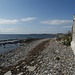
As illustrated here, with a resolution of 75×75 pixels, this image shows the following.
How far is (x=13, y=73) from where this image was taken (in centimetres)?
496

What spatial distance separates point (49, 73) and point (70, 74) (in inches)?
47.2

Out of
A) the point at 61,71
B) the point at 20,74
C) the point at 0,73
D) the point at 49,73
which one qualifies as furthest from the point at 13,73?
the point at 61,71

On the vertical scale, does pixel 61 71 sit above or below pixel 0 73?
above

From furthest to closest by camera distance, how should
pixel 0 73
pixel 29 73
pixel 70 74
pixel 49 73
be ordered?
pixel 0 73
pixel 29 73
pixel 49 73
pixel 70 74

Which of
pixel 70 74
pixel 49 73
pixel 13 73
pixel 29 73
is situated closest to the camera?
pixel 70 74

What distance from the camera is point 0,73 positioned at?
5309 millimetres

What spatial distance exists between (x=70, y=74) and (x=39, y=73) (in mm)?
1838

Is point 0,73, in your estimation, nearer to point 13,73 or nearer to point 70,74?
point 13,73

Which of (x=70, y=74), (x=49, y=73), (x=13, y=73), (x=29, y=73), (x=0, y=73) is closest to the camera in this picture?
(x=70, y=74)

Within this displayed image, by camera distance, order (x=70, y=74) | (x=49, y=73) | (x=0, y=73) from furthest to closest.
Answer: (x=0, y=73) → (x=49, y=73) → (x=70, y=74)

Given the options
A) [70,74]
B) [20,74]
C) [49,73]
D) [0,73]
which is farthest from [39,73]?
[0,73]

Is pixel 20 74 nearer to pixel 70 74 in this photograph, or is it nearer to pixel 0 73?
pixel 0 73

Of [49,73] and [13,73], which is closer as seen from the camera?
[49,73]

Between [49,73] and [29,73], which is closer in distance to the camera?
[49,73]
